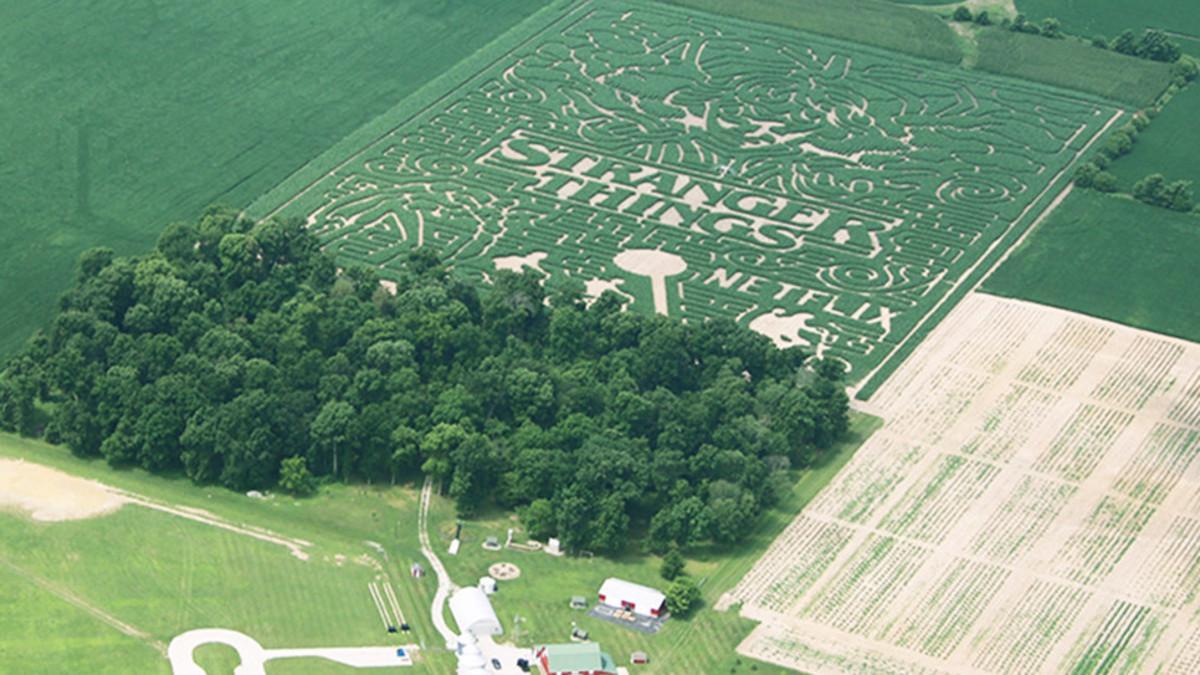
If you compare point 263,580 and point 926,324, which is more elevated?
point 263,580

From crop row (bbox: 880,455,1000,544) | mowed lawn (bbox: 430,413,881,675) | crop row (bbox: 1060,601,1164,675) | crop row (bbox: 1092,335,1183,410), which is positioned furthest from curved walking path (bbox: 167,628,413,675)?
crop row (bbox: 1092,335,1183,410)

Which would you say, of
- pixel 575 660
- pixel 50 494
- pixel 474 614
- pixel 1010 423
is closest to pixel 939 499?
pixel 1010 423

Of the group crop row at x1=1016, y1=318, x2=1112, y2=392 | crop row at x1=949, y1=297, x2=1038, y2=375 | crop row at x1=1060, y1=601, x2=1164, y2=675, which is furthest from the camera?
crop row at x1=949, y1=297, x2=1038, y2=375

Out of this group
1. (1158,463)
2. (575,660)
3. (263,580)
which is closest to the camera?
(575,660)

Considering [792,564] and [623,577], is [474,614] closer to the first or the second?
[623,577]

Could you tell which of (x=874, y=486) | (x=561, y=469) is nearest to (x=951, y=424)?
(x=874, y=486)

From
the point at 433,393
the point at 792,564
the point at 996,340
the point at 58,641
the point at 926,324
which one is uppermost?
the point at 433,393

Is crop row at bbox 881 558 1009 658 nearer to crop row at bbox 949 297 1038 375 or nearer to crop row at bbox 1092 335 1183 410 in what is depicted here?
crop row at bbox 1092 335 1183 410

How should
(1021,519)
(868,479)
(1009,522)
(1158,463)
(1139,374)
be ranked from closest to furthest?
(1009,522), (1021,519), (868,479), (1158,463), (1139,374)
